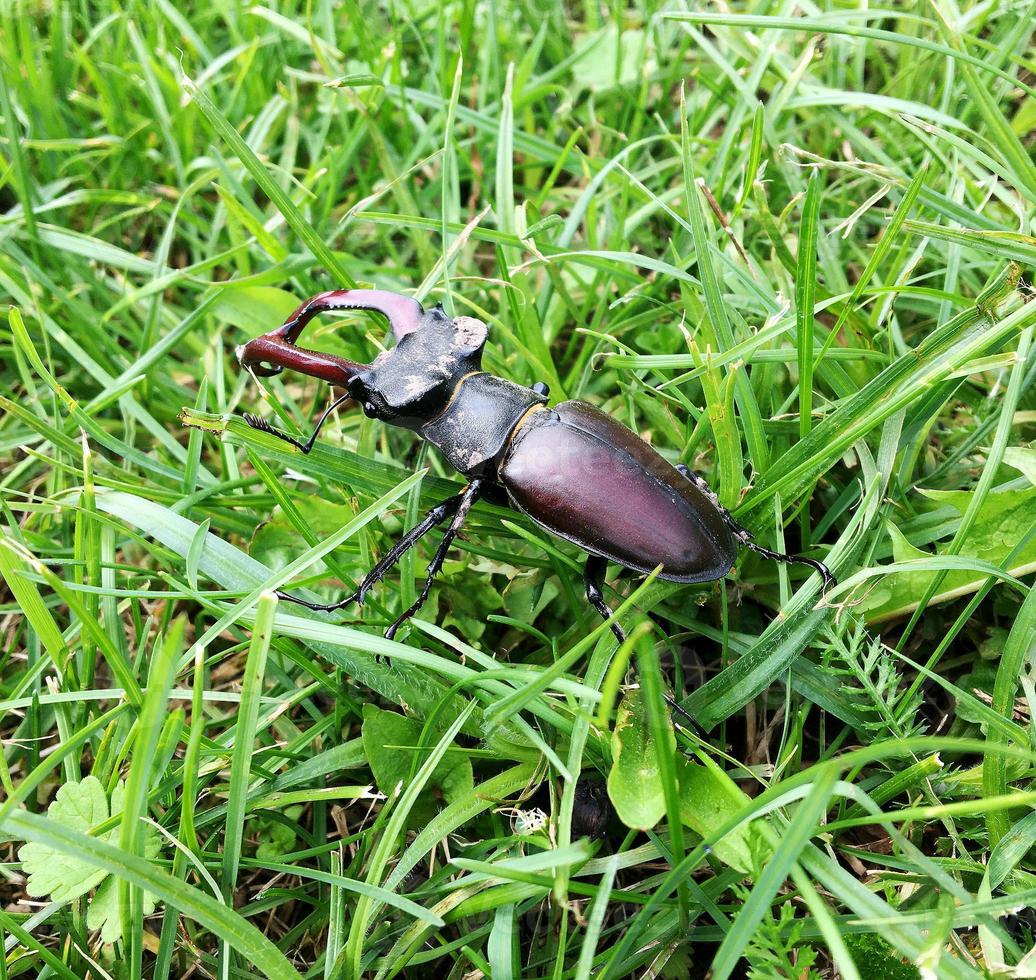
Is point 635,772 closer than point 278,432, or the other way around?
point 635,772

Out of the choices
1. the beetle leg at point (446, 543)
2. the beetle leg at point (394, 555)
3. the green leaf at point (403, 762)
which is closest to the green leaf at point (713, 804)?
the green leaf at point (403, 762)

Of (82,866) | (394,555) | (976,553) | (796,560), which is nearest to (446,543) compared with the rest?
(394,555)

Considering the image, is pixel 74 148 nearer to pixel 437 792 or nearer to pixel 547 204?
pixel 547 204

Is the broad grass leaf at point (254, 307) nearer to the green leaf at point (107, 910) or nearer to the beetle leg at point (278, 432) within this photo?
the beetle leg at point (278, 432)

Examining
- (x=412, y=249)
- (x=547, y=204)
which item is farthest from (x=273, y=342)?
(x=547, y=204)

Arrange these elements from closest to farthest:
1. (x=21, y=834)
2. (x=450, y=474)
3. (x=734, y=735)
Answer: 1. (x=21, y=834)
2. (x=734, y=735)
3. (x=450, y=474)

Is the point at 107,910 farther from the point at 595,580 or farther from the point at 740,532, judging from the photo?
the point at 740,532

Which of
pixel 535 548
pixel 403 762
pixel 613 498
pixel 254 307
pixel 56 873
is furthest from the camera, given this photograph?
pixel 254 307
